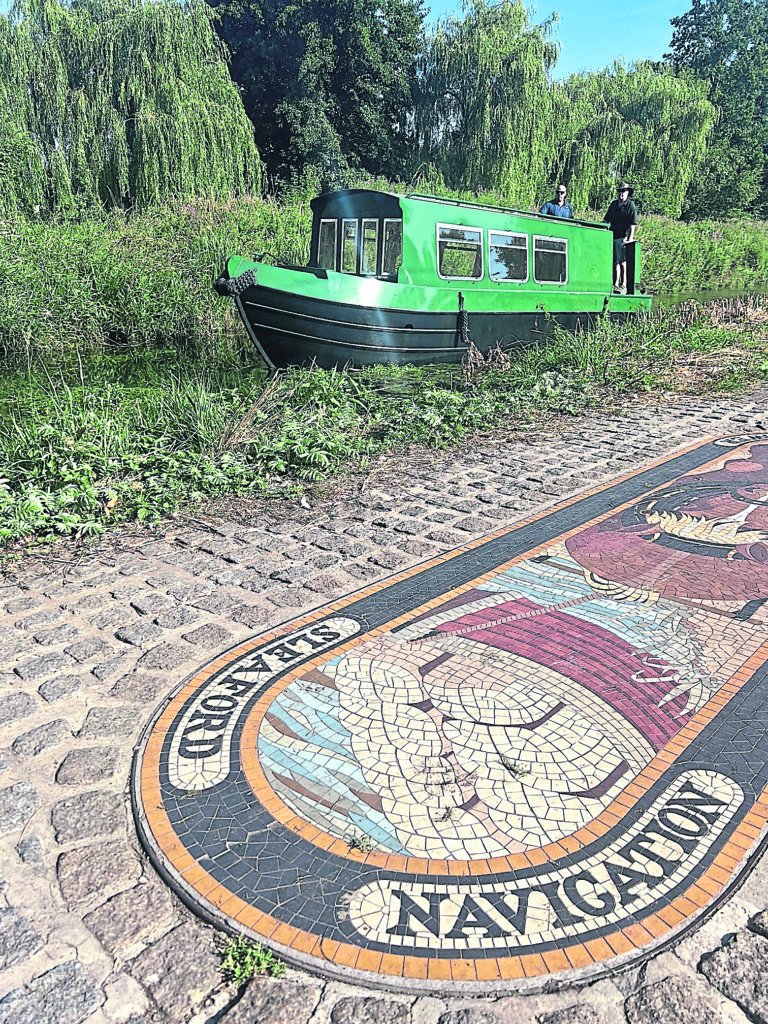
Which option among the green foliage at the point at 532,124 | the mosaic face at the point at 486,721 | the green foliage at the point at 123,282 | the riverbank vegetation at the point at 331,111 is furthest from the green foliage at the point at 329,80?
the mosaic face at the point at 486,721

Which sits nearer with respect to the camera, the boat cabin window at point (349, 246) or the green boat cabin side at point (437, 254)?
the green boat cabin side at point (437, 254)

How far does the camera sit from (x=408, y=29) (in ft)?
116

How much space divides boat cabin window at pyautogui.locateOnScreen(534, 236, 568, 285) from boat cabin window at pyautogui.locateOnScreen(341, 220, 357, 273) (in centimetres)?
288

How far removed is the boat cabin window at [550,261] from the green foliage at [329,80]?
2287 cm

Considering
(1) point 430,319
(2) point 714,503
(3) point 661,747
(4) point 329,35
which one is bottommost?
(3) point 661,747

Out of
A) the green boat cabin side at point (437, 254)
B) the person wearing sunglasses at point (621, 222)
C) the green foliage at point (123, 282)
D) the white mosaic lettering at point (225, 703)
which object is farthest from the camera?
the person wearing sunglasses at point (621, 222)

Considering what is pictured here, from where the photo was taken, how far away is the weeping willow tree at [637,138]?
2827cm

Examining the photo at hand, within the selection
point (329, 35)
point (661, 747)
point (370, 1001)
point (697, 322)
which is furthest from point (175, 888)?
point (329, 35)

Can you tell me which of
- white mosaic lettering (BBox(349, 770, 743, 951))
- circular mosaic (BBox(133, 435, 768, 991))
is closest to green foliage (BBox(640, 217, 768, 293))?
circular mosaic (BBox(133, 435, 768, 991))

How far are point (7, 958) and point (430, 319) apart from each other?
10.00 meters

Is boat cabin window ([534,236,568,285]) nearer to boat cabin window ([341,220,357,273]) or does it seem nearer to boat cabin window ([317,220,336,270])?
boat cabin window ([341,220,357,273])

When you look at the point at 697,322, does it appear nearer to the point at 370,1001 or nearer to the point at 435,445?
the point at 435,445

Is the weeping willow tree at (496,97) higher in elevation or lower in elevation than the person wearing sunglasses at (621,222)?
higher

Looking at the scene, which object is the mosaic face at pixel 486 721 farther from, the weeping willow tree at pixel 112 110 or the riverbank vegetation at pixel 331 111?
the weeping willow tree at pixel 112 110
